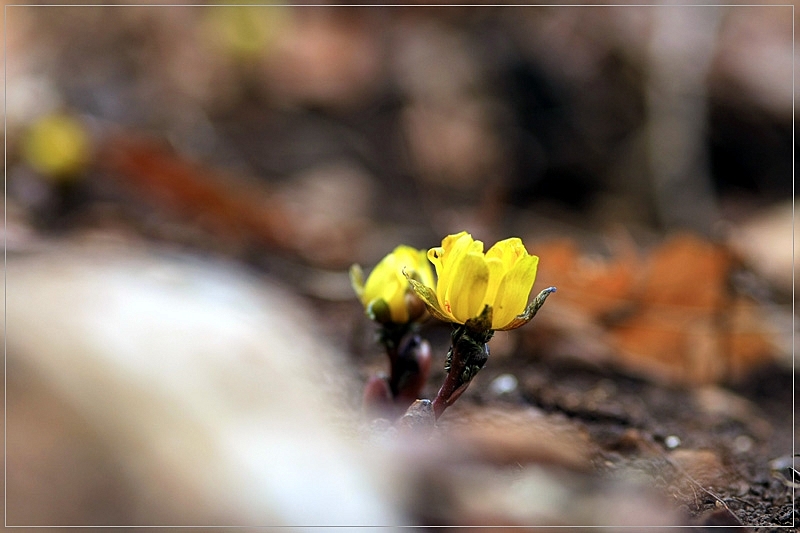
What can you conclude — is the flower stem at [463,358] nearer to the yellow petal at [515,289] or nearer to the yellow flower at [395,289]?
the yellow petal at [515,289]

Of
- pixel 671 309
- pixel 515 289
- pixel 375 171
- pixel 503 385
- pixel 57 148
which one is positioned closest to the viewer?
pixel 515 289

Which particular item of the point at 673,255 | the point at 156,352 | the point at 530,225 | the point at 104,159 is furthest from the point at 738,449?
the point at 104,159

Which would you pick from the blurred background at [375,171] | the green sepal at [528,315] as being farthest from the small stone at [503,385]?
the green sepal at [528,315]

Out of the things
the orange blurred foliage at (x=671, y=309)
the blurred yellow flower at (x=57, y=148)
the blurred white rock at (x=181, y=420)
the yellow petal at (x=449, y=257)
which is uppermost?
the blurred yellow flower at (x=57, y=148)

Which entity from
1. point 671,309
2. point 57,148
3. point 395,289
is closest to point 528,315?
point 395,289

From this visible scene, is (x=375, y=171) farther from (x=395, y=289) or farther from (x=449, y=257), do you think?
(x=449, y=257)

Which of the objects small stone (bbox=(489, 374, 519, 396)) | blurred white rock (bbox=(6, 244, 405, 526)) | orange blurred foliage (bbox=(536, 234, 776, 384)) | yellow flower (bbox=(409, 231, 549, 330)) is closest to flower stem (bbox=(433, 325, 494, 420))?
yellow flower (bbox=(409, 231, 549, 330))

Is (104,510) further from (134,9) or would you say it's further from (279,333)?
(134,9)
